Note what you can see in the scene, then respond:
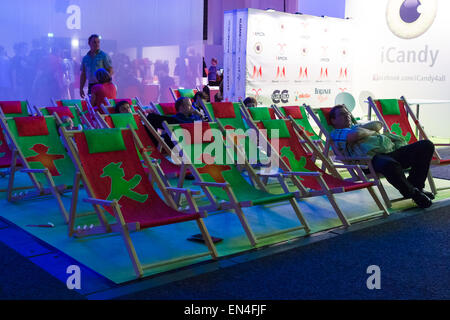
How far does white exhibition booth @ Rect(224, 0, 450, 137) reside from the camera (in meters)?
9.85

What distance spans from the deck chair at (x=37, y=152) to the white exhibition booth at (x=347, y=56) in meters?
5.14

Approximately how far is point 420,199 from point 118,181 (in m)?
2.66

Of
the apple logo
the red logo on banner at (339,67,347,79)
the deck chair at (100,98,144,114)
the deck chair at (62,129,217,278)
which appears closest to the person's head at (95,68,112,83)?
the deck chair at (100,98,144,114)

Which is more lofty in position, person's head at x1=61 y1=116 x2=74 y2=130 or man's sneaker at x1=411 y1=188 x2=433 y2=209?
person's head at x1=61 y1=116 x2=74 y2=130

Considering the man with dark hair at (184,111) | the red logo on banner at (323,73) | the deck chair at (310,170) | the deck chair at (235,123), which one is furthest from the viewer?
the red logo on banner at (323,73)

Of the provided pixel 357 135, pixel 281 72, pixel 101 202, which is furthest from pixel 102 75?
pixel 101 202

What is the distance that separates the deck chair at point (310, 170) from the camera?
166 inches

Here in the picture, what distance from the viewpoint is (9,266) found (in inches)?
129

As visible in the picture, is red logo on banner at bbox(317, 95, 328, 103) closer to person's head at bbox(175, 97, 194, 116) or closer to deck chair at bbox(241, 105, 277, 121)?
deck chair at bbox(241, 105, 277, 121)

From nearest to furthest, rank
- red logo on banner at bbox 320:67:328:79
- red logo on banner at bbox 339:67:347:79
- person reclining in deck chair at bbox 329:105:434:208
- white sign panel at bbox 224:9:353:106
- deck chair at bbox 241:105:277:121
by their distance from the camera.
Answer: person reclining in deck chair at bbox 329:105:434:208
deck chair at bbox 241:105:277:121
white sign panel at bbox 224:9:353:106
red logo on banner at bbox 320:67:328:79
red logo on banner at bbox 339:67:347:79

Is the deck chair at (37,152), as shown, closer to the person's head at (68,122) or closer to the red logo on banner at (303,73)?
the person's head at (68,122)

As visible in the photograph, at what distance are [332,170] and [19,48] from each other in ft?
19.0

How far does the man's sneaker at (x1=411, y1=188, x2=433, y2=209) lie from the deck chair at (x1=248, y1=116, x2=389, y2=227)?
0.37m

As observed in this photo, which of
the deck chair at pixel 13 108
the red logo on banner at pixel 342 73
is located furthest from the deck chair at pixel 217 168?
the red logo on banner at pixel 342 73
